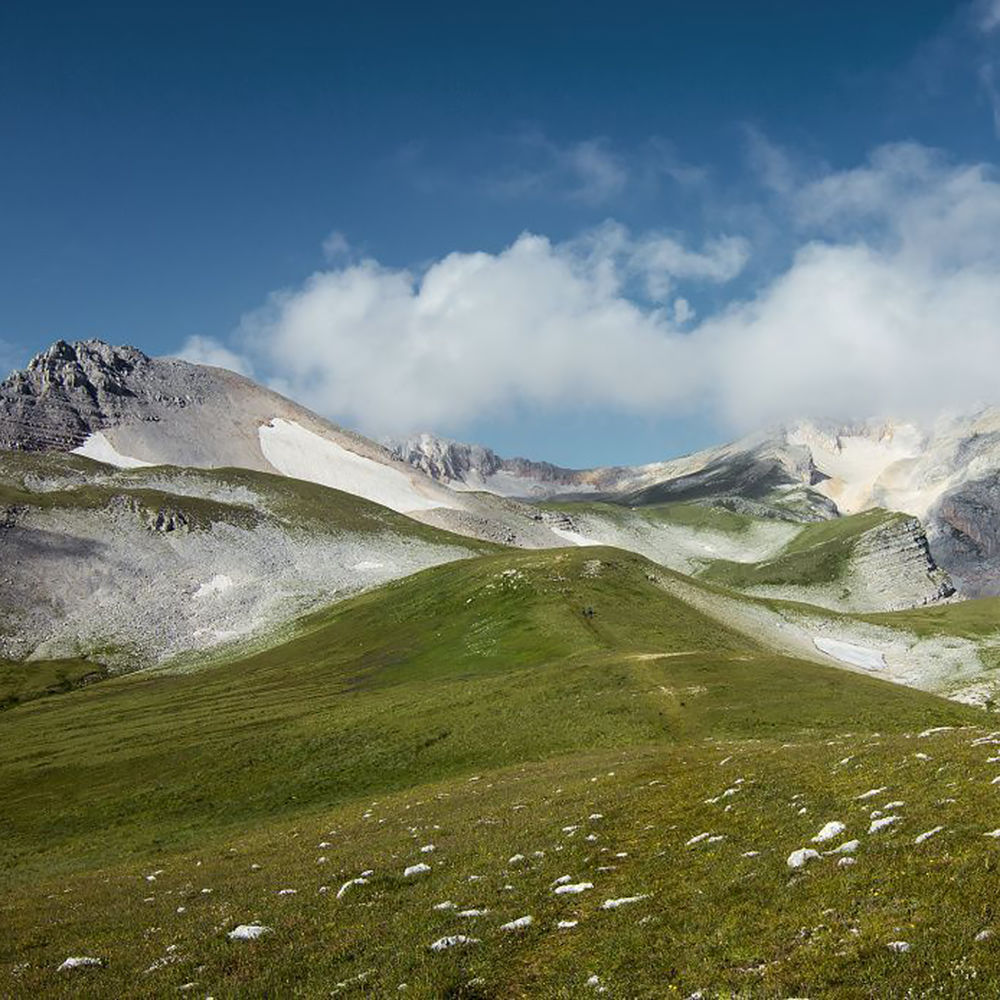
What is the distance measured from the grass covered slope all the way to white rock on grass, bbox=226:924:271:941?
226mm

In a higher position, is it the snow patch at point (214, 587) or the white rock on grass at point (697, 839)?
the snow patch at point (214, 587)

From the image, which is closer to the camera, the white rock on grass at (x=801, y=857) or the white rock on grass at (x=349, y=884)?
the white rock on grass at (x=801, y=857)

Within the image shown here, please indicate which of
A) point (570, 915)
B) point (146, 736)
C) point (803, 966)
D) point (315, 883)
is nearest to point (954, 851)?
point (803, 966)

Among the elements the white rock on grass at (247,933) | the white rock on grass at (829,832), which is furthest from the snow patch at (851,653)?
Answer: the white rock on grass at (247,933)

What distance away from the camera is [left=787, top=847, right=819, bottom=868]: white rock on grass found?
1761 cm

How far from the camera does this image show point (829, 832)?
64.8 ft

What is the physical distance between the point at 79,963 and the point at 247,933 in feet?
13.2

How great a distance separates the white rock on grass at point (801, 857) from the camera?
17.6 m

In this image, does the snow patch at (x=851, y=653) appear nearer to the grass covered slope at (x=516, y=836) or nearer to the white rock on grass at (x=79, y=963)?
the grass covered slope at (x=516, y=836)

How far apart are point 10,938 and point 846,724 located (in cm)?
5347

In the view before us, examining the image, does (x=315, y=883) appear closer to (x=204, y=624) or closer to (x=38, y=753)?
(x=38, y=753)

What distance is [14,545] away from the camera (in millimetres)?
179750

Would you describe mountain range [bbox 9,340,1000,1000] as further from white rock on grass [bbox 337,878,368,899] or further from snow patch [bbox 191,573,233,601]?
snow patch [bbox 191,573,233,601]

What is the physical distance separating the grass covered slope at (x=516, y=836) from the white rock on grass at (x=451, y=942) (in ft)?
1.29
